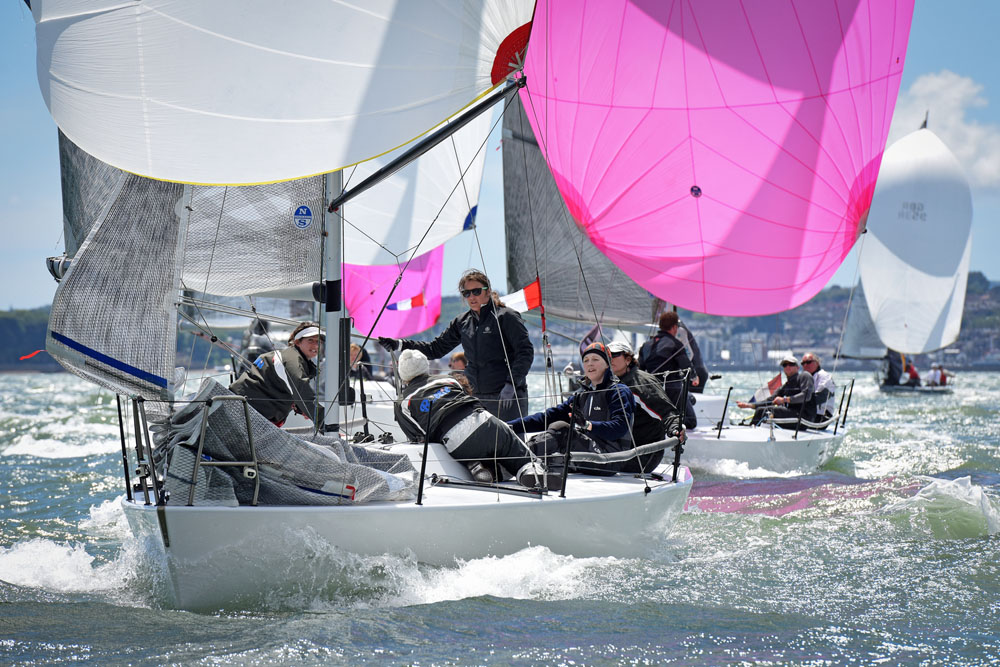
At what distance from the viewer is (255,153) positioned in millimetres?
4184

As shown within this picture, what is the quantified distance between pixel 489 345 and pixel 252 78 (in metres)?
2.28

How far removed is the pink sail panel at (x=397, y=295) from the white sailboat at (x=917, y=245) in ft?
55.8

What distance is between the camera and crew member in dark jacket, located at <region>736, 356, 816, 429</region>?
32.9 ft

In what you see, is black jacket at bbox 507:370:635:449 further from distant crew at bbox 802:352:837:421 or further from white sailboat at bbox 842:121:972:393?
white sailboat at bbox 842:121:972:393

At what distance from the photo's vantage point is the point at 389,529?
3.73m

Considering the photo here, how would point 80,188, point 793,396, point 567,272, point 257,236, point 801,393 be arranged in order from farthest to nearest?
point 567,272, point 793,396, point 801,393, point 257,236, point 80,188

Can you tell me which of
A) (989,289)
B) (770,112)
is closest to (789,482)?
(770,112)

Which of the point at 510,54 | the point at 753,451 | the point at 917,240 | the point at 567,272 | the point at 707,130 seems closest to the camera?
the point at 510,54

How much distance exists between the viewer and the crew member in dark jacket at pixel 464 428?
445cm

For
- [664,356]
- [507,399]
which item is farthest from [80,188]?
[664,356]

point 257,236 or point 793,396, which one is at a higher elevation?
point 257,236

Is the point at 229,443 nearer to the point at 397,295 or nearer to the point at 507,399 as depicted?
the point at 507,399

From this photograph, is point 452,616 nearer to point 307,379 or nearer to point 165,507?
point 165,507

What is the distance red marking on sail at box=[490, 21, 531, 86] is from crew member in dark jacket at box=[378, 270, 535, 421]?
1.47 metres
